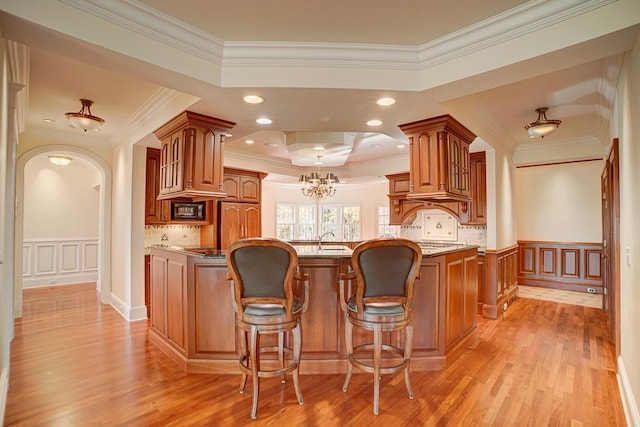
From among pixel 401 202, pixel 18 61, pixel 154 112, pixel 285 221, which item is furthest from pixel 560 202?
pixel 18 61

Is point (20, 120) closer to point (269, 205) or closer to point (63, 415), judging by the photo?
point (63, 415)

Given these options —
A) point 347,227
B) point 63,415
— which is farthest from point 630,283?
point 347,227

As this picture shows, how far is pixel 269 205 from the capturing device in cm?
956

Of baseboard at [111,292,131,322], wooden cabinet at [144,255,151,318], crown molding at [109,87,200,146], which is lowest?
baseboard at [111,292,131,322]

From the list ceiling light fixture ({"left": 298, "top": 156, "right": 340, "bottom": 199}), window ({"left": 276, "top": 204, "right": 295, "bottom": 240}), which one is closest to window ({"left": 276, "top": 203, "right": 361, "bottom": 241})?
window ({"left": 276, "top": 204, "right": 295, "bottom": 240})

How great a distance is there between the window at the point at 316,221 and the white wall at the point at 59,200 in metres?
4.50

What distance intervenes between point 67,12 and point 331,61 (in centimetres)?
172

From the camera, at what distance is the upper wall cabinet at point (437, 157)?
3.44 metres

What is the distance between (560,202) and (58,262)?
1024 centimetres

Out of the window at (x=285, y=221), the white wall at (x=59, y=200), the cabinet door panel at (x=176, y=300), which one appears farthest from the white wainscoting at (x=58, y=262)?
the cabinet door panel at (x=176, y=300)

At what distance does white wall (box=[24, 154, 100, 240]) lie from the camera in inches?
268

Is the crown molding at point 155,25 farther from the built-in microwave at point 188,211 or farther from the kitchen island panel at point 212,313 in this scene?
the built-in microwave at point 188,211

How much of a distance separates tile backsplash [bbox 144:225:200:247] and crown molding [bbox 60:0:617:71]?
3.53 metres

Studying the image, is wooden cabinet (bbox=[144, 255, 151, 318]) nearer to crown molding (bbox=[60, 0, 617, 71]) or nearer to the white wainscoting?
the white wainscoting
